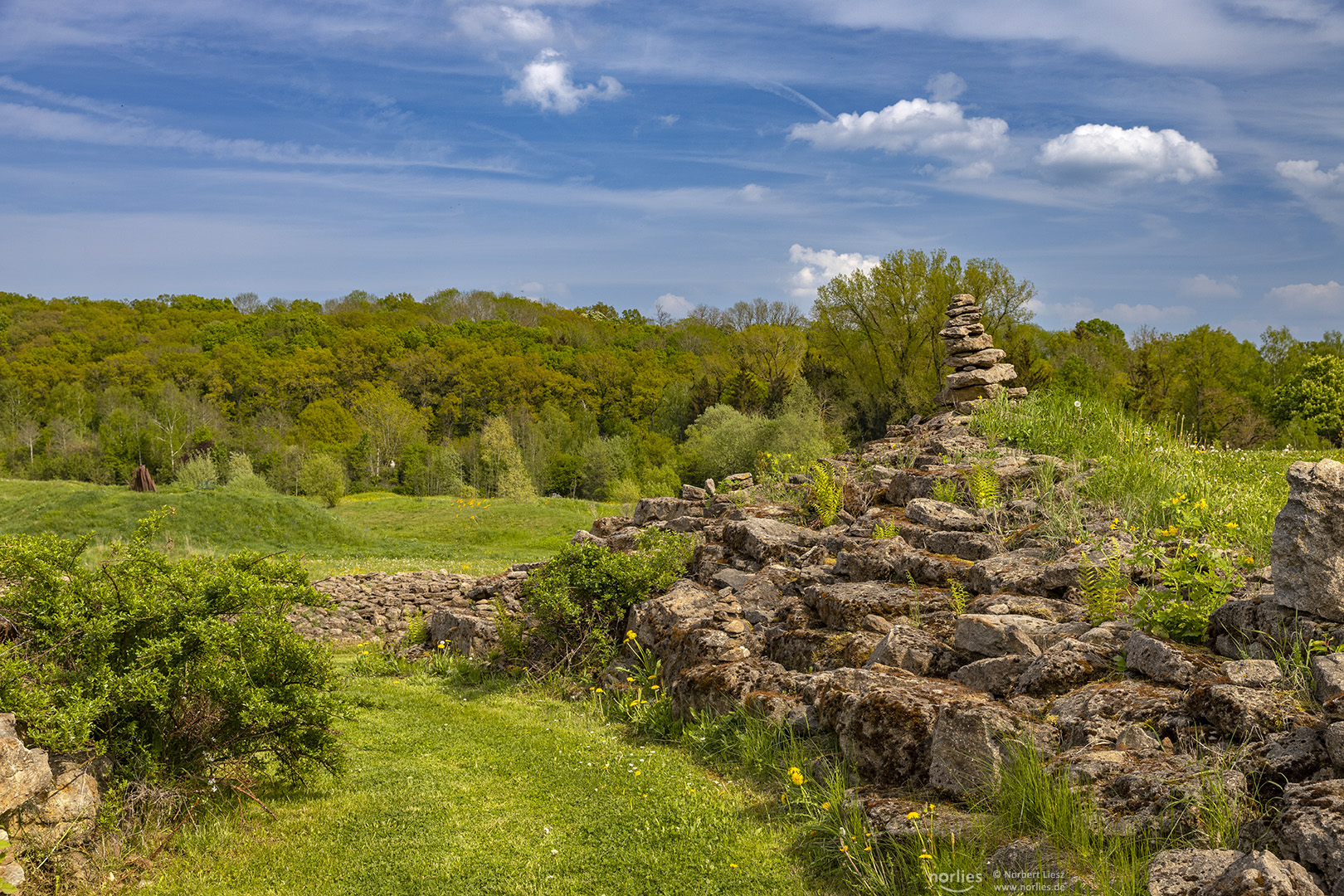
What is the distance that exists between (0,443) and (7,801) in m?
90.2

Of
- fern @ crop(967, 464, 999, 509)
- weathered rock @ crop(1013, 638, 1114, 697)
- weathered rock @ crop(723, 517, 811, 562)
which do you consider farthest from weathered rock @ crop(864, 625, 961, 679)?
fern @ crop(967, 464, 999, 509)

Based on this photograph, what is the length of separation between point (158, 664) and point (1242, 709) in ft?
19.9

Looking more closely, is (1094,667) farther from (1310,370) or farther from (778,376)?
(778,376)

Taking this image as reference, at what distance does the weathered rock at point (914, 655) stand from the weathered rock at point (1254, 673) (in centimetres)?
172

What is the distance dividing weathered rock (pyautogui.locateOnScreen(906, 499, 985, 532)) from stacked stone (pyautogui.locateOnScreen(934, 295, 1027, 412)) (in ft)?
23.6

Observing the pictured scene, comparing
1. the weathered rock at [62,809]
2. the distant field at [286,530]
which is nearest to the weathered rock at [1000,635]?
the weathered rock at [62,809]

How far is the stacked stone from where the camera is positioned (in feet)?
52.2

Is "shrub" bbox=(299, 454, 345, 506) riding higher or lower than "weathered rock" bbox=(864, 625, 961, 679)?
lower

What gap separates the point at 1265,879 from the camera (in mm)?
2764

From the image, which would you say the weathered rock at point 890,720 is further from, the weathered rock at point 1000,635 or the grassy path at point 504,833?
the grassy path at point 504,833

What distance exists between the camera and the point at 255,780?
5.66m

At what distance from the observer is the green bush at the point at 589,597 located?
29.3 ft

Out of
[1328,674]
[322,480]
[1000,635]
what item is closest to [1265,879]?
[1328,674]

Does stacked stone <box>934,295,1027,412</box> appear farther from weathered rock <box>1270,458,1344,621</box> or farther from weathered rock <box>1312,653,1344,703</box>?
weathered rock <box>1312,653,1344,703</box>
